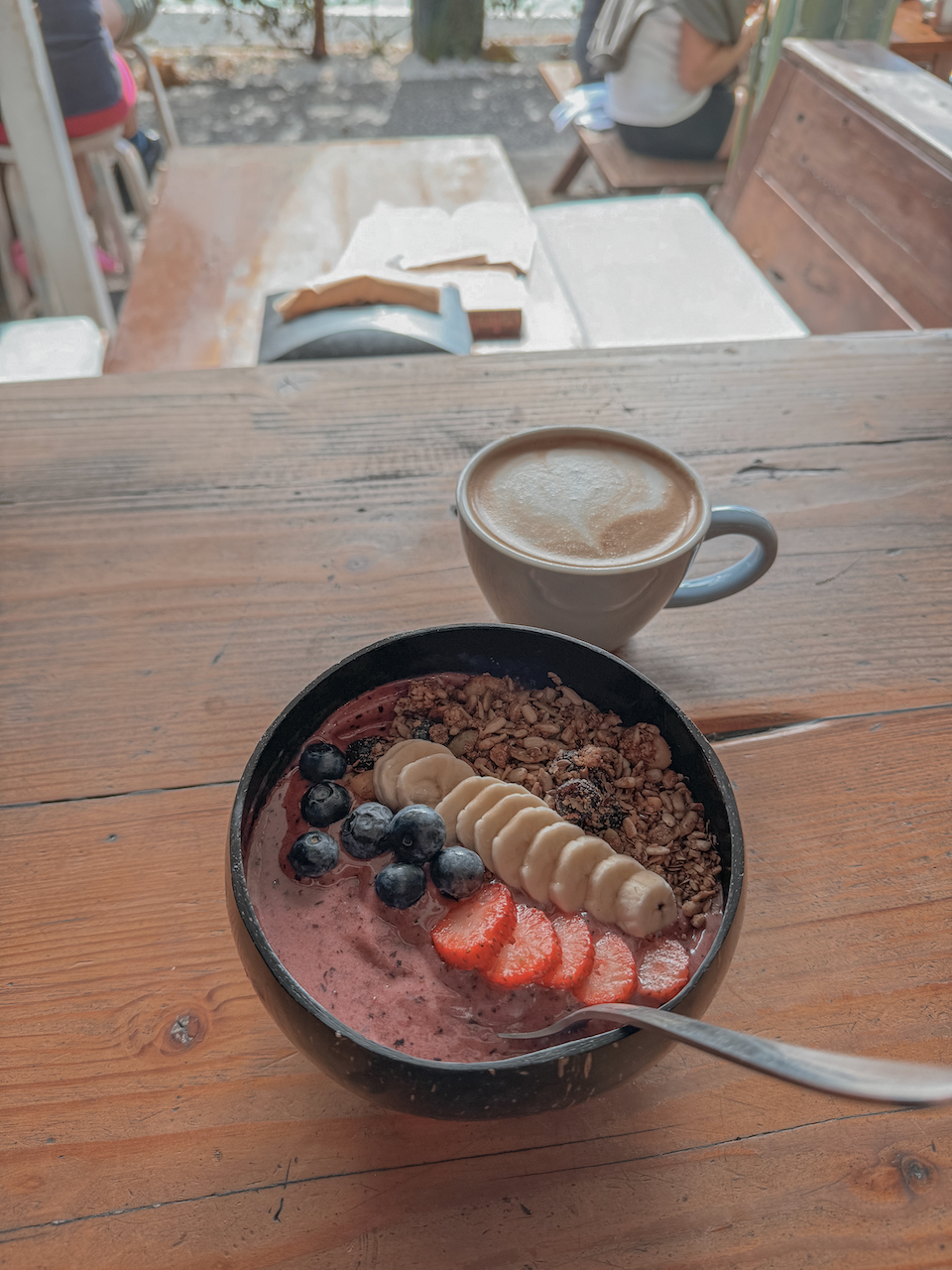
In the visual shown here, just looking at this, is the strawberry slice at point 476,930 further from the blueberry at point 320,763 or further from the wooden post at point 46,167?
the wooden post at point 46,167

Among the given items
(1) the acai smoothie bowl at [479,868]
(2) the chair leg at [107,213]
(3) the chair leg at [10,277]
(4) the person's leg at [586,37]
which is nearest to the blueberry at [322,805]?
(1) the acai smoothie bowl at [479,868]

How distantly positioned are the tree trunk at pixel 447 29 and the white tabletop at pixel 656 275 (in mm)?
2735

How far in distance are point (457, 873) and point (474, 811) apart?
4 cm

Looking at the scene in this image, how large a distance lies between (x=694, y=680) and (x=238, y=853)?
364 millimetres

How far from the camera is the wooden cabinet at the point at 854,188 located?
1.50m

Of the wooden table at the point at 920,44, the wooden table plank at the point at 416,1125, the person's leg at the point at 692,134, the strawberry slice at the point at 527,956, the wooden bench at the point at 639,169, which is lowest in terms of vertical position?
the wooden bench at the point at 639,169

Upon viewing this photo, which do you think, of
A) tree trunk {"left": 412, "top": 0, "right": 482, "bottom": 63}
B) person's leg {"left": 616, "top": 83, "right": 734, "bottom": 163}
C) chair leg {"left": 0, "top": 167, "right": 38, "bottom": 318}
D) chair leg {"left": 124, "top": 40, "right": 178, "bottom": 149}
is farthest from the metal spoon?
tree trunk {"left": 412, "top": 0, "right": 482, "bottom": 63}

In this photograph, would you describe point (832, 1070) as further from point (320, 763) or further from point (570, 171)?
point (570, 171)

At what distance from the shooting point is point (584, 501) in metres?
0.62

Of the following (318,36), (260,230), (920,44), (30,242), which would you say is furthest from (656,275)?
(318,36)

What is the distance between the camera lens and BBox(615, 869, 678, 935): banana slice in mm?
405

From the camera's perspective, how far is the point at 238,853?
1.26ft

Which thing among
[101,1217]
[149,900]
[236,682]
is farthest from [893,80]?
[101,1217]

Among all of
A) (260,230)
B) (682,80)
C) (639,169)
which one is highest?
(682,80)
